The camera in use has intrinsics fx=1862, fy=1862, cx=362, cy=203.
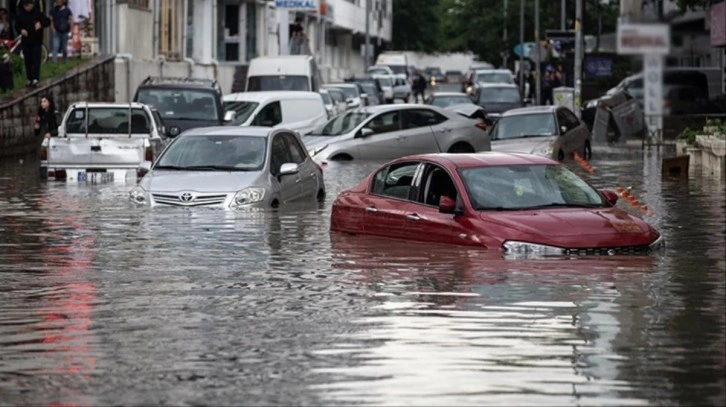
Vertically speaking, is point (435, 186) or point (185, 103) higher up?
point (185, 103)

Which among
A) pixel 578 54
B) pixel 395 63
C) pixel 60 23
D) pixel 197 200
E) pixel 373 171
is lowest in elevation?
pixel 197 200

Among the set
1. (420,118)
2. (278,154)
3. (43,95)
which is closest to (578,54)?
(420,118)

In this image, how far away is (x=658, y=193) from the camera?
93.9 feet

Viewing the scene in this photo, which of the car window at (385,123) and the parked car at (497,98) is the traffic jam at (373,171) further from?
the parked car at (497,98)

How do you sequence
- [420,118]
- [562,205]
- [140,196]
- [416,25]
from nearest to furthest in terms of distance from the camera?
[562,205]
[140,196]
[420,118]
[416,25]

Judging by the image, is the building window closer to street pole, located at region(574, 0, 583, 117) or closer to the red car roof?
street pole, located at region(574, 0, 583, 117)

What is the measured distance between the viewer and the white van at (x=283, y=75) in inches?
2002

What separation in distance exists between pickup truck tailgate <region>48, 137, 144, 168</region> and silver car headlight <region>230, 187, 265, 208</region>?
7572 mm

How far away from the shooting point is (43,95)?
40594 millimetres

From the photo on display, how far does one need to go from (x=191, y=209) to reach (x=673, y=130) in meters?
28.1

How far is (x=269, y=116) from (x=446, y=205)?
2345 centimetres

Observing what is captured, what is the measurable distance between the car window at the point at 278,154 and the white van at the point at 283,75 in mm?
26035

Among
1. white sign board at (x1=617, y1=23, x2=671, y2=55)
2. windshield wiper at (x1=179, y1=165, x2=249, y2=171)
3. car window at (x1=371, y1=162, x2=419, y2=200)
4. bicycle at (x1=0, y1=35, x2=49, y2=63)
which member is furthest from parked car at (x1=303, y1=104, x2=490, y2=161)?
white sign board at (x1=617, y1=23, x2=671, y2=55)

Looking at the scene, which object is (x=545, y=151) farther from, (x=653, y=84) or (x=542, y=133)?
(x=653, y=84)
